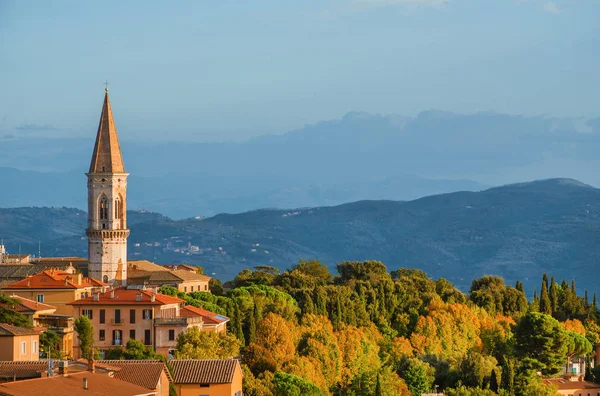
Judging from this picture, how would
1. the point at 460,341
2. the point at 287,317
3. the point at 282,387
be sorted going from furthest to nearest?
the point at 460,341
the point at 287,317
the point at 282,387

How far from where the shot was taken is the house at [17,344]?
66562 millimetres

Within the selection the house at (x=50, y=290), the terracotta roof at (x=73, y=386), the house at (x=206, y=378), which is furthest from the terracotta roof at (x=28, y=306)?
the terracotta roof at (x=73, y=386)

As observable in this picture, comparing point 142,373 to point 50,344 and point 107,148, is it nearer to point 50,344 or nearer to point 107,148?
point 50,344

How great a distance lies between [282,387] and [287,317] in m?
22.9

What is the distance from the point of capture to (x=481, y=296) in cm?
12281

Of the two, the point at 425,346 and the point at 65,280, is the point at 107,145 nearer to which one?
the point at 65,280

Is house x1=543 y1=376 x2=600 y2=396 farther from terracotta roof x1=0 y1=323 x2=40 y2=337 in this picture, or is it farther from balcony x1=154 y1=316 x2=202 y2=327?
terracotta roof x1=0 y1=323 x2=40 y2=337

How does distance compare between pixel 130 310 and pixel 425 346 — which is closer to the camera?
pixel 130 310

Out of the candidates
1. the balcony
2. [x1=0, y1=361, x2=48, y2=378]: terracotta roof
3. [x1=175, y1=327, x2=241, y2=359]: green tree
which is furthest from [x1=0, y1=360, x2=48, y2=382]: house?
the balcony

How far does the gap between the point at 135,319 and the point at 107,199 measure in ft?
136

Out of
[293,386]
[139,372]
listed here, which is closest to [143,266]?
[293,386]

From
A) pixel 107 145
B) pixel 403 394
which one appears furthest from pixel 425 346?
pixel 107 145

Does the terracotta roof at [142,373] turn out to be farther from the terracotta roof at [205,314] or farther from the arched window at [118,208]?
the arched window at [118,208]

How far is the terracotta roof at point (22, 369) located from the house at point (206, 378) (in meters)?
6.74
